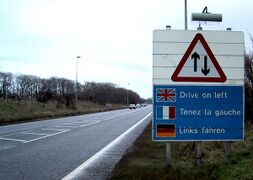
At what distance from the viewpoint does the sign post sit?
7203 mm

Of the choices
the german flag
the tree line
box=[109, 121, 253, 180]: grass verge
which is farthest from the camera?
the tree line

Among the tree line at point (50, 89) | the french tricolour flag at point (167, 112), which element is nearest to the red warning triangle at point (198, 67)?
the french tricolour flag at point (167, 112)

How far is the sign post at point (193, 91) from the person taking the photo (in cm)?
720

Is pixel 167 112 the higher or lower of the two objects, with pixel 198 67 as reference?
lower

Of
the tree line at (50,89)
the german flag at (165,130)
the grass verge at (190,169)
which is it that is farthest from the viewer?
the tree line at (50,89)

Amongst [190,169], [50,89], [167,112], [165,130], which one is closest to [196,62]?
[167,112]

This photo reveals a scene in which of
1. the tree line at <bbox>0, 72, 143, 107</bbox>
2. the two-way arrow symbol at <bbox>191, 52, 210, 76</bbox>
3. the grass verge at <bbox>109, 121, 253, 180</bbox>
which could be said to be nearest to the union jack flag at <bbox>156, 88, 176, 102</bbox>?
the two-way arrow symbol at <bbox>191, 52, 210, 76</bbox>

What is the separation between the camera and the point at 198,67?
7.20m

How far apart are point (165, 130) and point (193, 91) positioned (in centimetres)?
96

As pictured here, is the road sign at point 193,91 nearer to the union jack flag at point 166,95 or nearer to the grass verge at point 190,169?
the union jack flag at point 166,95

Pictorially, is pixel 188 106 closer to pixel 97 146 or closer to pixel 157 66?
pixel 157 66

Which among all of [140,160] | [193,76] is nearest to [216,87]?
[193,76]

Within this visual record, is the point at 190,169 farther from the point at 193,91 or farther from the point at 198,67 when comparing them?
the point at 198,67

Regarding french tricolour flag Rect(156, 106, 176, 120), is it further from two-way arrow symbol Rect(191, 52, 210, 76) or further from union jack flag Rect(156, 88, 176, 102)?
two-way arrow symbol Rect(191, 52, 210, 76)
